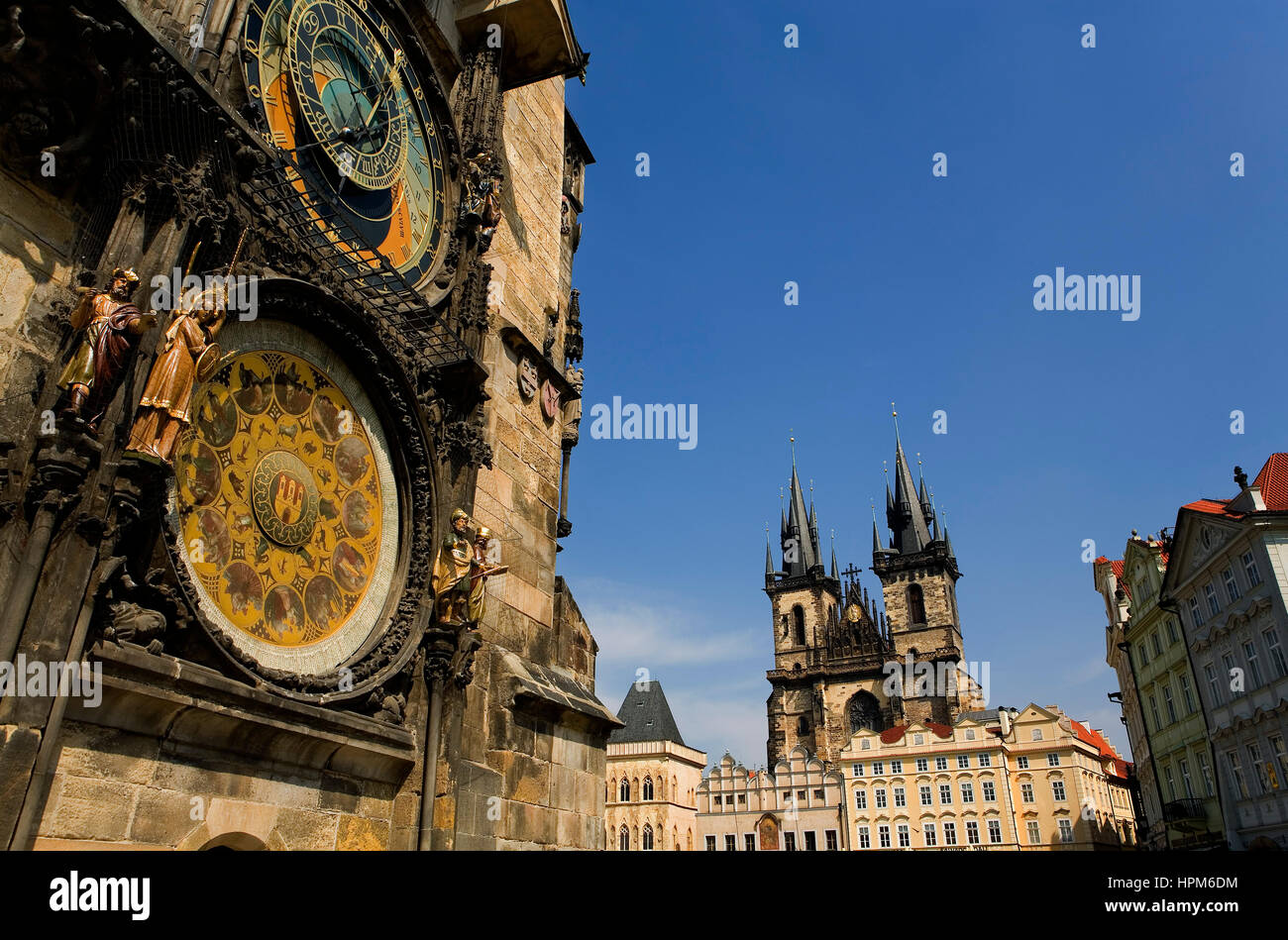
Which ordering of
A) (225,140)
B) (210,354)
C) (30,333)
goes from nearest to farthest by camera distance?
(30,333), (210,354), (225,140)

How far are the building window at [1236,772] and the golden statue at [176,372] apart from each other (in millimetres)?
30687

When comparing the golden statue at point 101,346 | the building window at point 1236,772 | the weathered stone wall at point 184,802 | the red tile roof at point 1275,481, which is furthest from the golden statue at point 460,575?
the building window at point 1236,772

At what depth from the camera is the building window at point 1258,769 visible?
24.1 metres

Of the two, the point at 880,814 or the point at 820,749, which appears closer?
the point at 880,814

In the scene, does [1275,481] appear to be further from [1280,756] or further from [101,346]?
[101,346]

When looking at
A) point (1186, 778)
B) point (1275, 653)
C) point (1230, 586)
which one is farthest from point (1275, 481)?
point (1186, 778)

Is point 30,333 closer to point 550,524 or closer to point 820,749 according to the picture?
point 550,524

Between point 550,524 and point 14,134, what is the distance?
22.6 ft

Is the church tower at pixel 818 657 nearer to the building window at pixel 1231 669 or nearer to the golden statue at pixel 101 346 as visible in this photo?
the building window at pixel 1231 669

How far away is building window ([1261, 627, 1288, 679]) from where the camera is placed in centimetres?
2313

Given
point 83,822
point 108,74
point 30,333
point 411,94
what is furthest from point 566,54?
point 83,822

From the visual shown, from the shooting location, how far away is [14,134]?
502cm

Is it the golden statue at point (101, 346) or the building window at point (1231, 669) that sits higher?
the building window at point (1231, 669)

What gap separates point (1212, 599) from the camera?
2755cm
